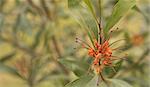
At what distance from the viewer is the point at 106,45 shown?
949 mm

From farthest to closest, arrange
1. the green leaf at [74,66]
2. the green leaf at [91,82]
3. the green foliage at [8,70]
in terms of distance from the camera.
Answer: the green foliage at [8,70] → the green leaf at [74,66] → the green leaf at [91,82]

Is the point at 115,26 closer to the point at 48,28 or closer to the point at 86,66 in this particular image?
the point at 86,66

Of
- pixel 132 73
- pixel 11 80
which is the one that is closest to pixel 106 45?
pixel 132 73

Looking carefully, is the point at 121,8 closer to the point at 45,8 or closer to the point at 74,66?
the point at 74,66

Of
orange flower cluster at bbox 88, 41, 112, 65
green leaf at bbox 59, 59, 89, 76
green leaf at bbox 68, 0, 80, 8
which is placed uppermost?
green leaf at bbox 68, 0, 80, 8

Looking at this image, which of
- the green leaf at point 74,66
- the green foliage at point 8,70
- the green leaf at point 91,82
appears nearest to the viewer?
the green leaf at point 91,82

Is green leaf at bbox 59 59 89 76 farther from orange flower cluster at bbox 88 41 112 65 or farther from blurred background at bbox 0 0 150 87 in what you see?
blurred background at bbox 0 0 150 87

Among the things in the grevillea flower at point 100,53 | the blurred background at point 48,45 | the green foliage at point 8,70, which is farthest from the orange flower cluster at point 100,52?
the green foliage at point 8,70

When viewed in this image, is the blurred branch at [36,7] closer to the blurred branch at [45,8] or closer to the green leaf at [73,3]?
the blurred branch at [45,8]

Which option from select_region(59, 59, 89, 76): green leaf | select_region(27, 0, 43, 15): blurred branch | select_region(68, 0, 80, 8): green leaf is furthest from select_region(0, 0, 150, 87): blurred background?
select_region(68, 0, 80, 8): green leaf

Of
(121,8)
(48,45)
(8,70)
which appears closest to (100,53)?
(121,8)

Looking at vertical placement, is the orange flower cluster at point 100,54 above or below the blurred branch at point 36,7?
below

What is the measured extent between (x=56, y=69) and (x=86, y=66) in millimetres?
772

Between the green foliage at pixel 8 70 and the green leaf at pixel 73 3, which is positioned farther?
the green foliage at pixel 8 70
